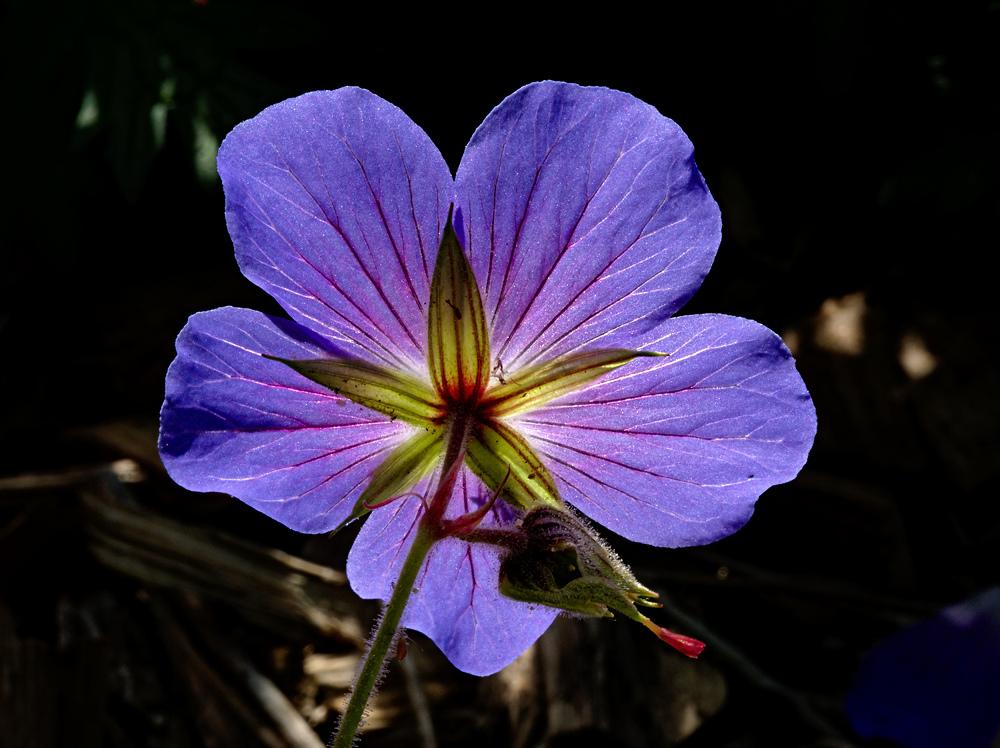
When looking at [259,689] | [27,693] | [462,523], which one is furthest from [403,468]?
[27,693]

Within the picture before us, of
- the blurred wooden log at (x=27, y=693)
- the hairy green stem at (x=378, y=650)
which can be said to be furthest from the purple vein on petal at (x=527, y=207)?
the blurred wooden log at (x=27, y=693)

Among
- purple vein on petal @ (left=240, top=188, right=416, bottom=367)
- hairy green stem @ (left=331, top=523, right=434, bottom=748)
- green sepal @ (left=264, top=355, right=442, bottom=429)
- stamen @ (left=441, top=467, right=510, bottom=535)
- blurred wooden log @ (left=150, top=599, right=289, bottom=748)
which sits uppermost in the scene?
purple vein on petal @ (left=240, top=188, right=416, bottom=367)

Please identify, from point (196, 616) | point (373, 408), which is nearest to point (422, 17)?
point (196, 616)

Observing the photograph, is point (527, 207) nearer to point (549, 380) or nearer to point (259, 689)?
point (549, 380)

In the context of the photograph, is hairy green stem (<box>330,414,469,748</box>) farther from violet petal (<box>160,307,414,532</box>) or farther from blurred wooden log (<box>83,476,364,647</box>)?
blurred wooden log (<box>83,476,364,647</box>)

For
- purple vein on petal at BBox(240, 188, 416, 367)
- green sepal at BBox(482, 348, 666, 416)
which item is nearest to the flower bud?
green sepal at BBox(482, 348, 666, 416)
